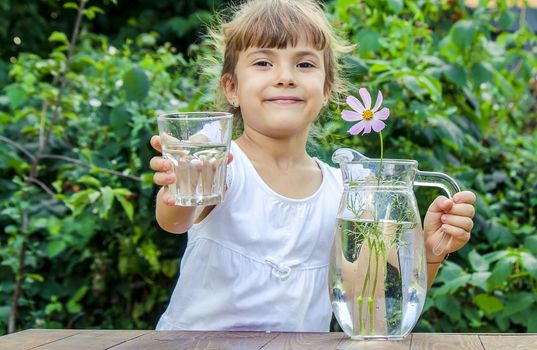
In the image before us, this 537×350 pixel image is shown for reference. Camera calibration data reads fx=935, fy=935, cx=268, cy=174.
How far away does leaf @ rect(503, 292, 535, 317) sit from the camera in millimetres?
2697

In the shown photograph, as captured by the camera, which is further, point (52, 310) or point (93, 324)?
point (93, 324)

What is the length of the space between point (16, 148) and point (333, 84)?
1.37 meters

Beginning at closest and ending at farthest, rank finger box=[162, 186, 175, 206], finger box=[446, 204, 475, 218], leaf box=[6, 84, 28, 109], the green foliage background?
finger box=[162, 186, 175, 206] < finger box=[446, 204, 475, 218] < the green foliage background < leaf box=[6, 84, 28, 109]

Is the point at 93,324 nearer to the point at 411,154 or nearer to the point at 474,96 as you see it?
the point at 411,154

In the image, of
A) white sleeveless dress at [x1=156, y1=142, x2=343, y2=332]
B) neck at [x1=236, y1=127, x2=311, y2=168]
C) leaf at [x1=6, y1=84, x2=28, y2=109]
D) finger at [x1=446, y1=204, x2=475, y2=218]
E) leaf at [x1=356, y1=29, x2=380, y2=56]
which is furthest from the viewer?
leaf at [x1=6, y1=84, x2=28, y2=109]

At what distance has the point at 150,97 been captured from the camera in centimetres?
309

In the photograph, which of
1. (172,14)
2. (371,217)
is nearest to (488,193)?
(371,217)

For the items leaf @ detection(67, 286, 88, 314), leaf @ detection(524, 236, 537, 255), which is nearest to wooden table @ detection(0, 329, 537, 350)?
leaf @ detection(524, 236, 537, 255)

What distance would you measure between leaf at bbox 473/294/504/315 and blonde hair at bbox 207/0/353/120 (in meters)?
0.97

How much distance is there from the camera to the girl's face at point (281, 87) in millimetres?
1861

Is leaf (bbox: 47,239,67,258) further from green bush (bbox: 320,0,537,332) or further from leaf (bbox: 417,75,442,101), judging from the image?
leaf (bbox: 417,75,442,101)

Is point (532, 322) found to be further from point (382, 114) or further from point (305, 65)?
point (382, 114)

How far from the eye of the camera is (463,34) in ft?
9.60

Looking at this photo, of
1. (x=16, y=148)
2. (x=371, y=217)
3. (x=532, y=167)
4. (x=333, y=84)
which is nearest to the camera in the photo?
(x=371, y=217)
